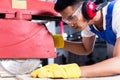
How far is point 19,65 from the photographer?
45.0 inches

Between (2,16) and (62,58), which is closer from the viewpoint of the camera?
(2,16)

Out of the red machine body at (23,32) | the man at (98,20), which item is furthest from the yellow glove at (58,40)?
the red machine body at (23,32)

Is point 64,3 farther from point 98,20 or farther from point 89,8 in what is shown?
point 98,20

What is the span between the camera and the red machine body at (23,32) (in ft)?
3.61

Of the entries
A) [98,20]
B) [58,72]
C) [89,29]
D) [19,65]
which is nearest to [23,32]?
[19,65]

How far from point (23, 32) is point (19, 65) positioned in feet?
0.53

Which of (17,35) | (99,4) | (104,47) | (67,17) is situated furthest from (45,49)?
(104,47)

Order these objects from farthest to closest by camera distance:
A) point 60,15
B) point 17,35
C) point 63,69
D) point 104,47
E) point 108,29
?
point 104,47 < point 108,29 < point 60,15 < point 17,35 < point 63,69

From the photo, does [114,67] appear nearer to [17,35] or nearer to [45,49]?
[45,49]

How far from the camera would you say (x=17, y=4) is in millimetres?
1182

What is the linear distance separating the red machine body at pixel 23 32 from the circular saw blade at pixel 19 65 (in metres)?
0.04

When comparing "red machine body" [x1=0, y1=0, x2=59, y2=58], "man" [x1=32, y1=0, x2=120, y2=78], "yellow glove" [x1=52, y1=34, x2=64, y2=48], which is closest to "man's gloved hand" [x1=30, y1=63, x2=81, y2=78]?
"man" [x1=32, y1=0, x2=120, y2=78]

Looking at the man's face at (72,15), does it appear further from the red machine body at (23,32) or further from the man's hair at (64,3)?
the red machine body at (23,32)

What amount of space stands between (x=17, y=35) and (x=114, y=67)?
1.55 feet
